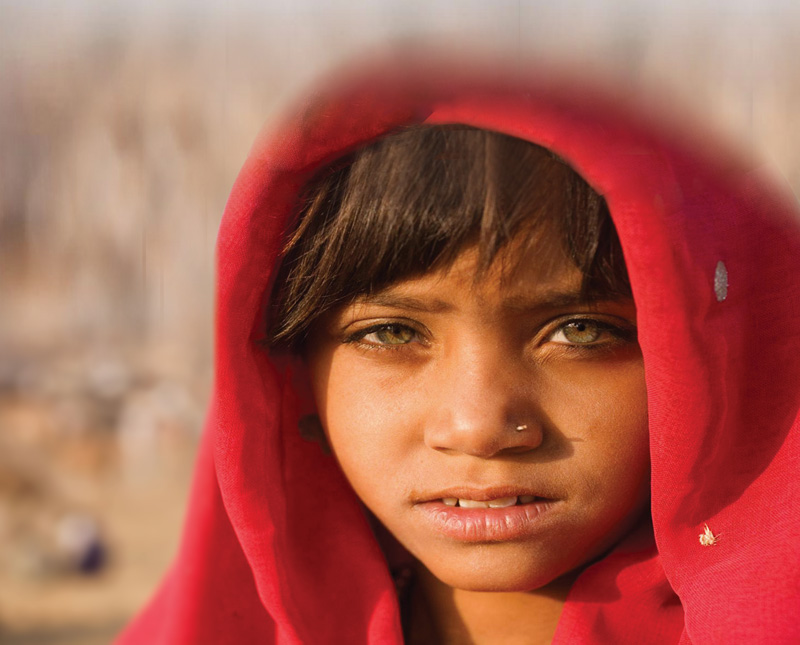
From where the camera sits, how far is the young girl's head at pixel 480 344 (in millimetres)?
1021

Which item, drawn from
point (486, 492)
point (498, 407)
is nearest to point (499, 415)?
point (498, 407)

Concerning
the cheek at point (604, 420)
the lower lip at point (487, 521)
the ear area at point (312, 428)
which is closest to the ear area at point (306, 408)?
the ear area at point (312, 428)

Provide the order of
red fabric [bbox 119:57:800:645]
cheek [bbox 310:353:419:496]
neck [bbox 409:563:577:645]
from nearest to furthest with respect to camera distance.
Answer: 1. red fabric [bbox 119:57:800:645]
2. cheek [bbox 310:353:419:496]
3. neck [bbox 409:563:577:645]

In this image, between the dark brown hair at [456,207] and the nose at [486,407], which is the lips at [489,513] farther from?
the dark brown hair at [456,207]

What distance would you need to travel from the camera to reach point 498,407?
3.34ft

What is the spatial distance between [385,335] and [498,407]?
8.1 inches

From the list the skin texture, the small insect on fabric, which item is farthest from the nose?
the small insect on fabric

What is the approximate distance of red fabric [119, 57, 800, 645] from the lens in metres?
1.01

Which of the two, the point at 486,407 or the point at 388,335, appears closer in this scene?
the point at 486,407

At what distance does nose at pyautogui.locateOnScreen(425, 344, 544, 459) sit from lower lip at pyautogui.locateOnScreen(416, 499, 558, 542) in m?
0.09

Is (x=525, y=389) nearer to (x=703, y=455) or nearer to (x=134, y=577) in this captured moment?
(x=703, y=455)

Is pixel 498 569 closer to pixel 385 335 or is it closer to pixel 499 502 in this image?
pixel 499 502

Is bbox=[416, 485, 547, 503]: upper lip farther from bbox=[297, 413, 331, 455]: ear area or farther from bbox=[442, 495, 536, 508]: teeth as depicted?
bbox=[297, 413, 331, 455]: ear area

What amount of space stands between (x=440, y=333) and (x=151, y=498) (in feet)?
15.0
